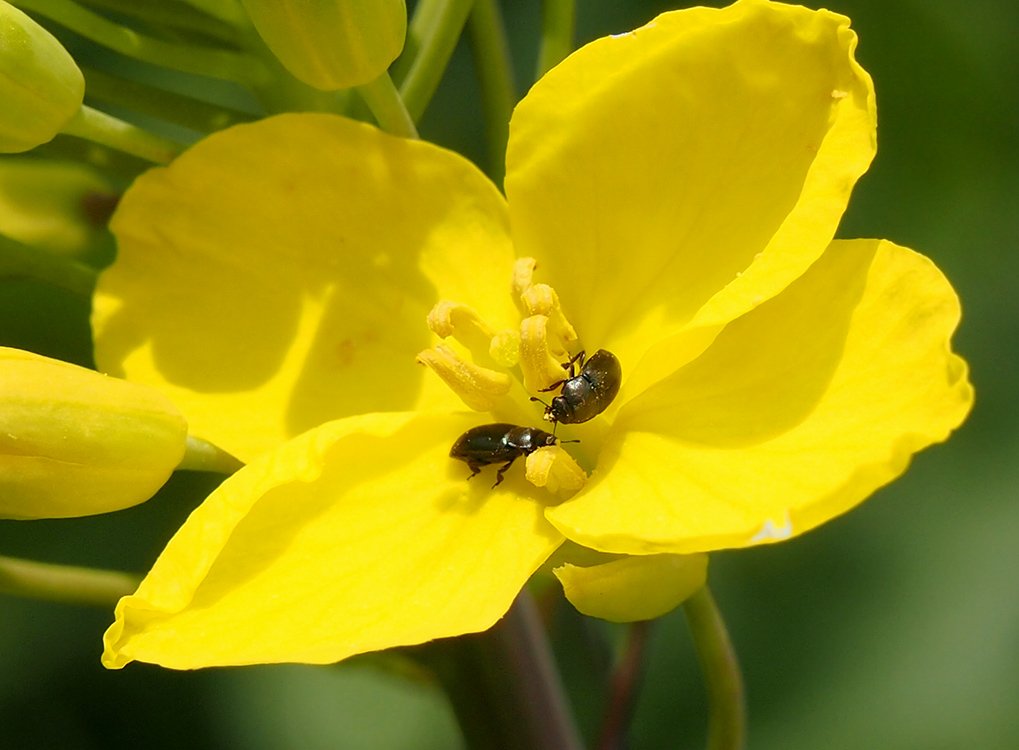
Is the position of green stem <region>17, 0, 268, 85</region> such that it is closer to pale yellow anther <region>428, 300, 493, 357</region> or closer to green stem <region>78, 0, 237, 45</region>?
green stem <region>78, 0, 237, 45</region>

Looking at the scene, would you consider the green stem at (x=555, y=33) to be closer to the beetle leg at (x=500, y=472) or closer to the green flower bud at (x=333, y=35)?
the green flower bud at (x=333, y=35)

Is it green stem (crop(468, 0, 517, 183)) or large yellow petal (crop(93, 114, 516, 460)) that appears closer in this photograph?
large yellow petal (crop(93, 114, 516, 460))

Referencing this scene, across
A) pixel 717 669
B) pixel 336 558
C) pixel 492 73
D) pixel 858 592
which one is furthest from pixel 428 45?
pixel 858 592

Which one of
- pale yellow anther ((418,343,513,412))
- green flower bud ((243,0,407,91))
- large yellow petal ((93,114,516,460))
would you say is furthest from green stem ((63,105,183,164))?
pale yellow anther ((418,343,513,412))

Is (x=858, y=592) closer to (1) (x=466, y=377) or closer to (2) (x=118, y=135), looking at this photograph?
(1) (x=466, y=377)

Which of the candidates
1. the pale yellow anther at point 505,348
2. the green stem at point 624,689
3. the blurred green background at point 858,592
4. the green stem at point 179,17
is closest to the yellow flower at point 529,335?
the pale yellow anther at point 505,348

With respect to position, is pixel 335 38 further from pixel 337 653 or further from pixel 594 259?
pixel 337 653

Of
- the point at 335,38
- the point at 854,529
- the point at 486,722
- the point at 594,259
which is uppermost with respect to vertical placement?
the point at 335,38

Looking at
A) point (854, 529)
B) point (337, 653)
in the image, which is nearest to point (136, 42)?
point (337, 653)
